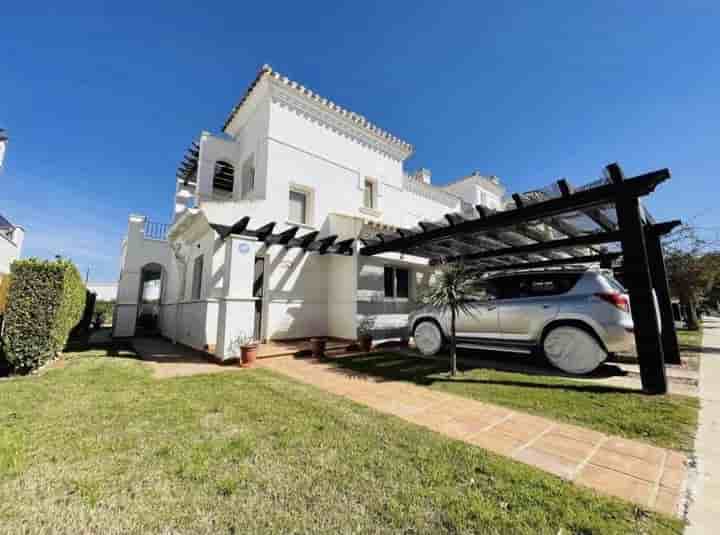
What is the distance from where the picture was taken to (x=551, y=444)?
260cm

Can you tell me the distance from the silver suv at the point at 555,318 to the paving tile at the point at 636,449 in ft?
9.16

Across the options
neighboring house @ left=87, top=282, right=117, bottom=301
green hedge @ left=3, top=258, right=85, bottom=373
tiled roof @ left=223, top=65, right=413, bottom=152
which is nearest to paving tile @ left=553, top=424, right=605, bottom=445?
green hedge @ left=3, top=258, right=85, bottom=373

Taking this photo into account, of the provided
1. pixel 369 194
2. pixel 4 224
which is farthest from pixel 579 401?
pixel 4 224

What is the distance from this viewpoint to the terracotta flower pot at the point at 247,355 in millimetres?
6043

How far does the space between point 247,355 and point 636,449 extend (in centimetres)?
615

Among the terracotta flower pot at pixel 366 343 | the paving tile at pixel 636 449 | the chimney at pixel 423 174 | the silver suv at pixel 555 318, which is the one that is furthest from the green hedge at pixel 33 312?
the chimney at pixel 423 174

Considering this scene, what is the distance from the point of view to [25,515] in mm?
1653

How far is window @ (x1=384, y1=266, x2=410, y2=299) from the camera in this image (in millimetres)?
9781

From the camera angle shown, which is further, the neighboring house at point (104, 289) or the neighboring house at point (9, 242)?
the neighboring house at point (104, 289)

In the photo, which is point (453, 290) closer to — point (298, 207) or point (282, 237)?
Answer: point (282, 237)

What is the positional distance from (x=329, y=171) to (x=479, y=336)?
7.63 metres

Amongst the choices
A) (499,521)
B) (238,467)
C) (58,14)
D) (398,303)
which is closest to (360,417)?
(238,467)

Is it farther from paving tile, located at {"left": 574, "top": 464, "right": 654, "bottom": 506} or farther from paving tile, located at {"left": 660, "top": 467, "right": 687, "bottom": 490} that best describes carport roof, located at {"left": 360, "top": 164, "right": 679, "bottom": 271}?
paving tile, located at {"left": 574, "top": 464, "right": 654, "bottom": 506}

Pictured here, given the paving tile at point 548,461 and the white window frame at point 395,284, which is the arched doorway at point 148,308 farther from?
the paving tile at point 548,461
